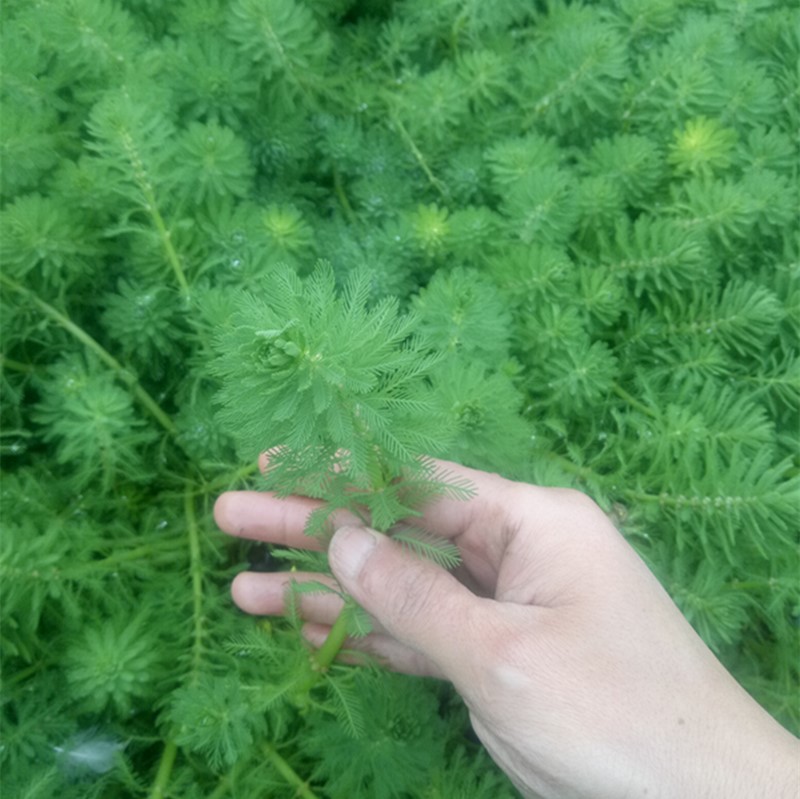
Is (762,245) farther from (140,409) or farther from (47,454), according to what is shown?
(47,454)

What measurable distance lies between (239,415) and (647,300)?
49.6 inches

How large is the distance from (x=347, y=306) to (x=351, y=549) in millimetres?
485

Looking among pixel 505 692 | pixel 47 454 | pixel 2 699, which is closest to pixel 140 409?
pixel 47 454

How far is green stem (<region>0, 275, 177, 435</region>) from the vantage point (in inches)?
73.2

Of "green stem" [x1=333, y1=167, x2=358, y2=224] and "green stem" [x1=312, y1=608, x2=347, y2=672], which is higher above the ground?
"green stem" [x1=333, y1=167, x2=358, y2=224]

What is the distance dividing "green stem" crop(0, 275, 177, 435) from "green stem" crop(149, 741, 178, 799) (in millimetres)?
709

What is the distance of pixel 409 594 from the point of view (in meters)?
1.37

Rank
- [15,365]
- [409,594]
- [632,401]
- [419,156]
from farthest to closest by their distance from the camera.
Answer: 1. [419,156]
2. [15,365]
3. [632,401]
4. [409,594]

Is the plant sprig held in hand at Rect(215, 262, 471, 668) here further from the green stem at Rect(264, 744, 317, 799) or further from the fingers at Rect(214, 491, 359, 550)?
the green stem at Rect(264, 744, 317, 799)

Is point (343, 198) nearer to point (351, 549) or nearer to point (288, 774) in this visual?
point (351, 549)

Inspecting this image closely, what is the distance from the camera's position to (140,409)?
6.54 feet

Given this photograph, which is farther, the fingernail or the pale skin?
the fingernail

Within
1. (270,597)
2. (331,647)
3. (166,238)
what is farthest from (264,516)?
(166,238)

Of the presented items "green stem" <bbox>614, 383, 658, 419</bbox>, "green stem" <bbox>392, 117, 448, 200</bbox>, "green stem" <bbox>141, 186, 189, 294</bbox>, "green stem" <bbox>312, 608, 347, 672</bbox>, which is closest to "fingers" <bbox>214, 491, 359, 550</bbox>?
"green stem" <bbox>312, 608, 347, 672</bbox>
